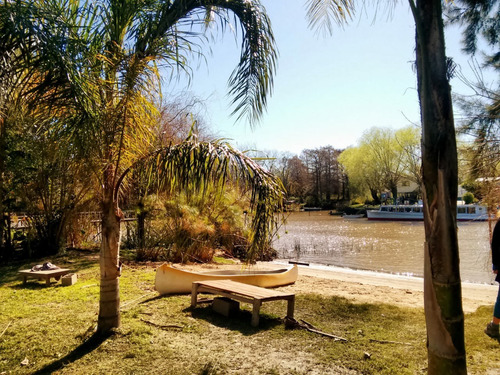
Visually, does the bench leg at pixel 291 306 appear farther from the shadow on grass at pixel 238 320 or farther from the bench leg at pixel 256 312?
the bench leg at pixel 256 312

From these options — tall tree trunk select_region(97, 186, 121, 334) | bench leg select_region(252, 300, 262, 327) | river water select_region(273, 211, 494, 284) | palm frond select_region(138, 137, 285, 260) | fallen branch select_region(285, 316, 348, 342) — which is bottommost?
river water select_region(273, 211, 494, 284)

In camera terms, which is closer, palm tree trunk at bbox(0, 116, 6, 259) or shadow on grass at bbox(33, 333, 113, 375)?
shadow on grass at bbox(33, 333, 113, 375)

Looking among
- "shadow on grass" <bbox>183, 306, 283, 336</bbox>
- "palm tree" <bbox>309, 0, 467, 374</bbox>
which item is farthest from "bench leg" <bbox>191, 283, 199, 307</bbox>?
"palm tree" <bbox>309, 0, 467, 374</bbox>

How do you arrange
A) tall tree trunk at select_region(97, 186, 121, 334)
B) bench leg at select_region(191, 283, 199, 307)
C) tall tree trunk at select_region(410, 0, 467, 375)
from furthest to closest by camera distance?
bench leg at select_region(191, 283, 199, 307)
tall tree trunk at select_region(97, 186, 121, 334)
tall tree trunk at select_region(410, 0, 467, 375)

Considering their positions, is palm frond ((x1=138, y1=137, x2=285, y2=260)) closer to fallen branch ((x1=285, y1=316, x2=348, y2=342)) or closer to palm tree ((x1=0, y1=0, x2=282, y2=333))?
palm tree ((x1=0, y1=0, x2=282, y2=333))

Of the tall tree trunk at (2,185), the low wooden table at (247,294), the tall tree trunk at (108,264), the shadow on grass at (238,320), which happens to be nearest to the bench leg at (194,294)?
the low wooden table at (247,294)

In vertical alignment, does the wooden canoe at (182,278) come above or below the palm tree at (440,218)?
below

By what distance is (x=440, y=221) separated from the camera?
92.8 inches

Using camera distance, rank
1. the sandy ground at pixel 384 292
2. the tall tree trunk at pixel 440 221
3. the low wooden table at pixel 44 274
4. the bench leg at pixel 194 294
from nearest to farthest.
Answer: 1. the tall tree trunk at pixel 440 221
2. the bench leg at pixel 194 294
3. the sandy ground at pixel 384 292
4. the low wooden table at pixel 44 274

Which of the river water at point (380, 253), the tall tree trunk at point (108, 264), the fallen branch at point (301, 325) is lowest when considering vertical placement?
the river water at point (380, 253)

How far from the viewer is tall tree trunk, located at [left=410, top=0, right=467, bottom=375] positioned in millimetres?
2363

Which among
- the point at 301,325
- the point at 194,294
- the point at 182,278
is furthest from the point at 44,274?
the point at 301,325

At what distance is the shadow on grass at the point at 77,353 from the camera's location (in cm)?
400

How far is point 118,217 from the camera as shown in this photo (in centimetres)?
490
